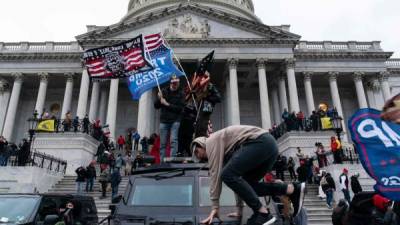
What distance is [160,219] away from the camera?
450 cm

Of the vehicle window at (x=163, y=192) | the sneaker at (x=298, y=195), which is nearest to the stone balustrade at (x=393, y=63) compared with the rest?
the vehicle window at (x=163, y=192)

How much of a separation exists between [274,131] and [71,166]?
17199mm

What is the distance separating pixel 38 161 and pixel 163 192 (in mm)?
19851

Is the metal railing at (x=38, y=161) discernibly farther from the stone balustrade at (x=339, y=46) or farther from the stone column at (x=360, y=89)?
the stone column at (x=360, y=89)

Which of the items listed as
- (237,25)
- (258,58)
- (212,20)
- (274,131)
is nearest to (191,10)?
(212,20)

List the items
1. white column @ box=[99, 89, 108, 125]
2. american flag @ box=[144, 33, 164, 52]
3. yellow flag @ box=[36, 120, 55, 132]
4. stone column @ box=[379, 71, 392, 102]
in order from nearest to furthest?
1. american flag @ box=[144, 33, 164, 52]
2. yellow flag @ box=[36, 120, 55, 132]
3. stone column @ box=[379, 71, 392, 102]
4. white column @ box=[99, 89, 108, 125]

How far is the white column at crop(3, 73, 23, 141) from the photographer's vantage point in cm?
3703

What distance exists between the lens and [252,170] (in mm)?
3994

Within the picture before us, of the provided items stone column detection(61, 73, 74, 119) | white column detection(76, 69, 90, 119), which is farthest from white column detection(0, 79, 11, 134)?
white column detection(76, 69, 90, 119)

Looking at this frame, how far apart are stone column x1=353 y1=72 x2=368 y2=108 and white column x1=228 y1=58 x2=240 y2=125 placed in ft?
47.2

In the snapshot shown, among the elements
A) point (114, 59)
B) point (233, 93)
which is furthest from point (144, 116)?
point (114, 59)

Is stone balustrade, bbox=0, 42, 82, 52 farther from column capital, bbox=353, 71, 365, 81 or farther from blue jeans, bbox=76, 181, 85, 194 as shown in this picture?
column capital, bbox=353, 71, 365, 81

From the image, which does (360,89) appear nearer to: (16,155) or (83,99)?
(83,99)

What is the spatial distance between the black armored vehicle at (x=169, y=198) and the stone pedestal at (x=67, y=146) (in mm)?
21952
